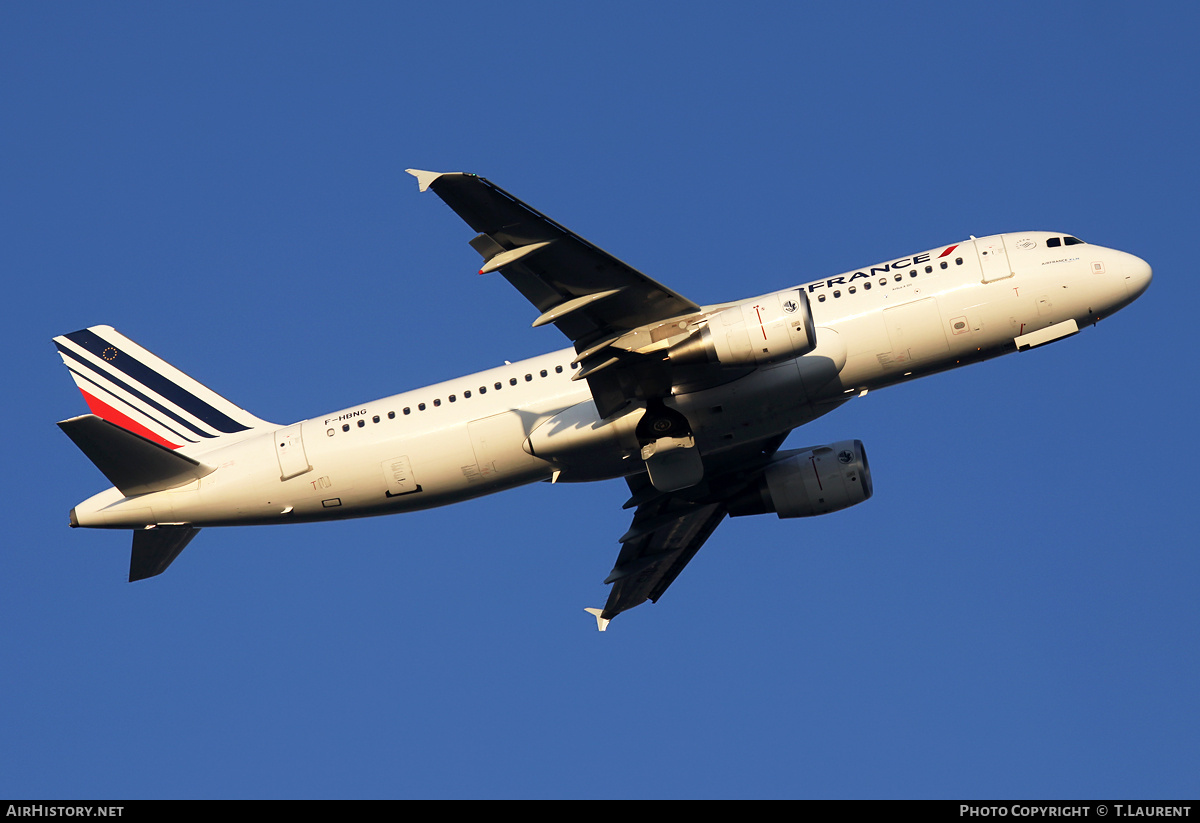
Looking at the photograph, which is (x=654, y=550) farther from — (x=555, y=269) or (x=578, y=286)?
(x=555, y=269)

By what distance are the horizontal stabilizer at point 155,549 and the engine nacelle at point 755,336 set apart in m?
17.2

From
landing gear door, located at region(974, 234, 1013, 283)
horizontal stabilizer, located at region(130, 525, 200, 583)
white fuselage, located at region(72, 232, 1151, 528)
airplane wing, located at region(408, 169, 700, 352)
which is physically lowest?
horizontal stabilizer, located at region(130, 525, 200, 583)

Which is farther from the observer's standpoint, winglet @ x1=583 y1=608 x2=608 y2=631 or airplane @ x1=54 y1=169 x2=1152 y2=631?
winglet @ x1=583 y1=608 x2=608 y2=631

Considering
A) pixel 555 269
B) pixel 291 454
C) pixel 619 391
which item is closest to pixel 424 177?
pixel 555 269

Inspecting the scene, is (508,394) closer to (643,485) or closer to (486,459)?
(486,459)

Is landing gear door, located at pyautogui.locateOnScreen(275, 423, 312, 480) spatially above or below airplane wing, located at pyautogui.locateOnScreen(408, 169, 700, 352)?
below

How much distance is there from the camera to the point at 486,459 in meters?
35.2

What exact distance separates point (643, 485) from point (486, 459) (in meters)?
7.96

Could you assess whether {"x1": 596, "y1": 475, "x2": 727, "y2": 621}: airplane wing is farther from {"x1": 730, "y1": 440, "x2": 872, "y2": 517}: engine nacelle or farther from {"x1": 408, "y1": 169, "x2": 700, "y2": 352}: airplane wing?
Answer: {"x1": 408, "y1": 169, "x2": 700, "y2": 352}: airplane wing

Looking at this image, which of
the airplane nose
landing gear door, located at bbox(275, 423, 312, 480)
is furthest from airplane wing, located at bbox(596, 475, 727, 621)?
the airplane nose

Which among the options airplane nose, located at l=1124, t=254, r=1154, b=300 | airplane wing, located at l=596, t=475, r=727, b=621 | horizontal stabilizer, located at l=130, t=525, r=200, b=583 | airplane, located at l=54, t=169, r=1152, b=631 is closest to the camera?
airplane, located at l=54, t=169, r=1152, b=631

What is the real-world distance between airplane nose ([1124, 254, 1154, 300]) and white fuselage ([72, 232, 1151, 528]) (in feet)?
0.18

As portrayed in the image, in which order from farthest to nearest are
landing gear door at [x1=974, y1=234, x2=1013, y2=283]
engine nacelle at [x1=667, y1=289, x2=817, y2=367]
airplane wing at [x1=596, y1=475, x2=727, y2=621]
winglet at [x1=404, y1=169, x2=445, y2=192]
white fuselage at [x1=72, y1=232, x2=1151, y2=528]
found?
1. airplane wing at [x1=596, y1=475, x2=727, y2=621]
2. landing gear door at [x1=974, y1=234, x2=1013, y2=283]
3. white fuselage at [x1=72, y1=232, x2=1151, y2=528]
4. engine nacelle at [x1=667, y1=289, x2=817, y2=367]
5. winglet at [x1=404, y1=169, x2=445, y2=192]

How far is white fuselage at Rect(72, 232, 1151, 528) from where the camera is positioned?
111 feet
